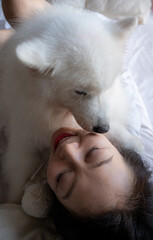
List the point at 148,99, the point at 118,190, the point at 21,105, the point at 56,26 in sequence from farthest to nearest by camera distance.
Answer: the point at 148,99, the point at 21,105, the point at 56,26, the point at 118,190

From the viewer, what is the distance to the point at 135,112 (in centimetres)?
125

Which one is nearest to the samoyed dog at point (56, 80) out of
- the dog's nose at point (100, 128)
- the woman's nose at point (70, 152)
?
the dog's nose at point (100, 128)

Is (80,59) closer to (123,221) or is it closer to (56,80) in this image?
(56,80)

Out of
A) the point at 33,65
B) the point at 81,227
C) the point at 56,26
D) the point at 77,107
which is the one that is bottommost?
the point at 81,227

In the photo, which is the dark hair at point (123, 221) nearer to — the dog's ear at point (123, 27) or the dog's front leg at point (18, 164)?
the dog's front leg at point (18, 164)

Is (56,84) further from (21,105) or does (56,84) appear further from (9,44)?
(9,44)

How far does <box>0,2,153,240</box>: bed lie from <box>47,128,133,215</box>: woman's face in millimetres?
214

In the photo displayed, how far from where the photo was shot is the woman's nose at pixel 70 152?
2.63ft

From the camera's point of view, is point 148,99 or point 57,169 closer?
point 57,169

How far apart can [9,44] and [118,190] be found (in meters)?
0.78

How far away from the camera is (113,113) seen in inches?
44.8

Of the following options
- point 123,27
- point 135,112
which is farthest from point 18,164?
point 123,27

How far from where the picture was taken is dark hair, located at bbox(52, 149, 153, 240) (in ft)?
2.45

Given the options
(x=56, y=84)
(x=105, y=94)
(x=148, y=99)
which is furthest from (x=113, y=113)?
(x=148, y=99)
